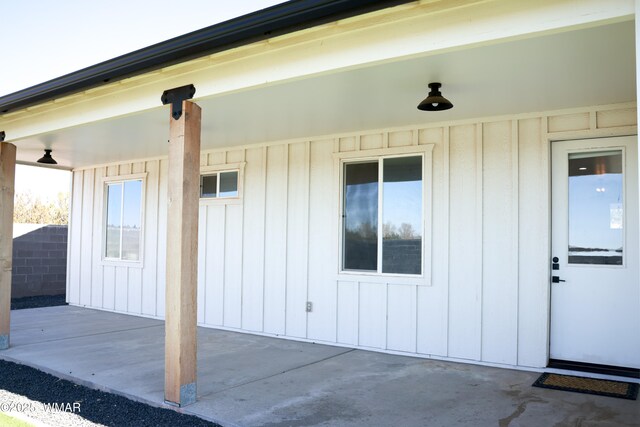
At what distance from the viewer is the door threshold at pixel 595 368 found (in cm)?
463

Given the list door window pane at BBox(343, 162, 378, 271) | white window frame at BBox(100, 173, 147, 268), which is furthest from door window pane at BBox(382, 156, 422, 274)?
white window frame at BBox(100, 173, 147, 268)

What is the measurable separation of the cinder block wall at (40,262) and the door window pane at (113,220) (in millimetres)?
3024

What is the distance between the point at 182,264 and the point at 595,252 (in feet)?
12.6

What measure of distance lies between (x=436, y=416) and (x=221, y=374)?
211 cm

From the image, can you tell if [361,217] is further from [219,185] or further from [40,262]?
[40,262]

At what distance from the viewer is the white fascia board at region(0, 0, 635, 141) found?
2.53 meters

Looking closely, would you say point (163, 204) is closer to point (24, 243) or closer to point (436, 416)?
point (24, 243)

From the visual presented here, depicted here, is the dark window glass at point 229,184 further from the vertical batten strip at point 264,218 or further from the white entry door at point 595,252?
the white entry door at point 595,252

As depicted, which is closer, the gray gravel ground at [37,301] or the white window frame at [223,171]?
the white window frame at [223,171]

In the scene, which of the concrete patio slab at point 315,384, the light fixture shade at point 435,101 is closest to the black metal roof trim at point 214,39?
the light fixture shade at point 435,101

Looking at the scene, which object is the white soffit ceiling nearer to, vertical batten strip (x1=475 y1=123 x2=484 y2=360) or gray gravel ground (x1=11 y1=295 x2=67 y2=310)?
vertical batten strip (x1=475 y1=123 x2=484 y2=360)

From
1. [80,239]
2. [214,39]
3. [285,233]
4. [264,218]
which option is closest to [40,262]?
[80,239]

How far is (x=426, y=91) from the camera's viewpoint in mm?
4461

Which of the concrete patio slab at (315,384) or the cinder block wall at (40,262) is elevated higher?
the cinder block wall at (40,262)
